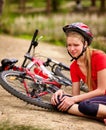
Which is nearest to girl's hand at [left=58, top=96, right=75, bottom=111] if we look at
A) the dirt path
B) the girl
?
the girl

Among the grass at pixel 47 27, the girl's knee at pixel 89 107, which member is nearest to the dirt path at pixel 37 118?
the girl's knee at pixel 89 107

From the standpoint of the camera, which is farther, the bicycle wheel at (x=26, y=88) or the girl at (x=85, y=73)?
the bicycle wheel at (x=26, y=88)

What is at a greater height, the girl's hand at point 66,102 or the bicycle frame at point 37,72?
the bicycle frame at point 37,72

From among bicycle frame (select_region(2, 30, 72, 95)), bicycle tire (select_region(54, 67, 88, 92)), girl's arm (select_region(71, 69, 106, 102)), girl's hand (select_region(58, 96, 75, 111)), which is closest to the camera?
girl's arm (select_region(71, 69, 106, 102))

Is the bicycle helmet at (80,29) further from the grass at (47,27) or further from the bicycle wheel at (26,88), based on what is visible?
the grass at (47,27)

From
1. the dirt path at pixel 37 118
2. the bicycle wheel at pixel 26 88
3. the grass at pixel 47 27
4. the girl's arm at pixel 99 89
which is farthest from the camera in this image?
the grass at pixel 47 27

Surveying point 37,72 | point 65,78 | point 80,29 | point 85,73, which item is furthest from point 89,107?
point 65,78

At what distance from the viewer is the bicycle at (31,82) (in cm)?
552

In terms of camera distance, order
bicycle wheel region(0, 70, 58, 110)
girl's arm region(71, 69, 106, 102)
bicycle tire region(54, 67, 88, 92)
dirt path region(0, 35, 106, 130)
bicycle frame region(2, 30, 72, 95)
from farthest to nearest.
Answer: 1. bicycle tire region(54, 67, 88, 92)
2. bicycle frame region(2, 30, 72, 95)
3. bicycle wheel region(0, 70, 58, 110)
4. girl's arm region(71, 69, 106, 102)
5. dirt path region(0, 35, 106, 130)

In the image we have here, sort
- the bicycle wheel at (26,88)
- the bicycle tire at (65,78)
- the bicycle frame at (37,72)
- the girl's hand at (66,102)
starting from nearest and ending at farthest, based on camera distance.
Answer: the girl's hand at (66,102), the bicycle wheel at (26,88), the bicycle frame at (37,72), the bicycle tire at (65,78)

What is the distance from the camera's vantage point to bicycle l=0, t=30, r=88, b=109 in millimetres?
5516

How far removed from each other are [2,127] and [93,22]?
40.4 ft

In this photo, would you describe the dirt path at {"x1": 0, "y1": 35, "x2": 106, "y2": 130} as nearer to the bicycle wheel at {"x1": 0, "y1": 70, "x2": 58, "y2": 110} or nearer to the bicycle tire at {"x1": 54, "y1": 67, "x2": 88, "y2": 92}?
the bicycle wheel at {"x1": 0, "y1": 70, "x2": 58, "y2": 110}

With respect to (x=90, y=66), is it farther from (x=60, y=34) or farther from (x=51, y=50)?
(x=60, y=34)
